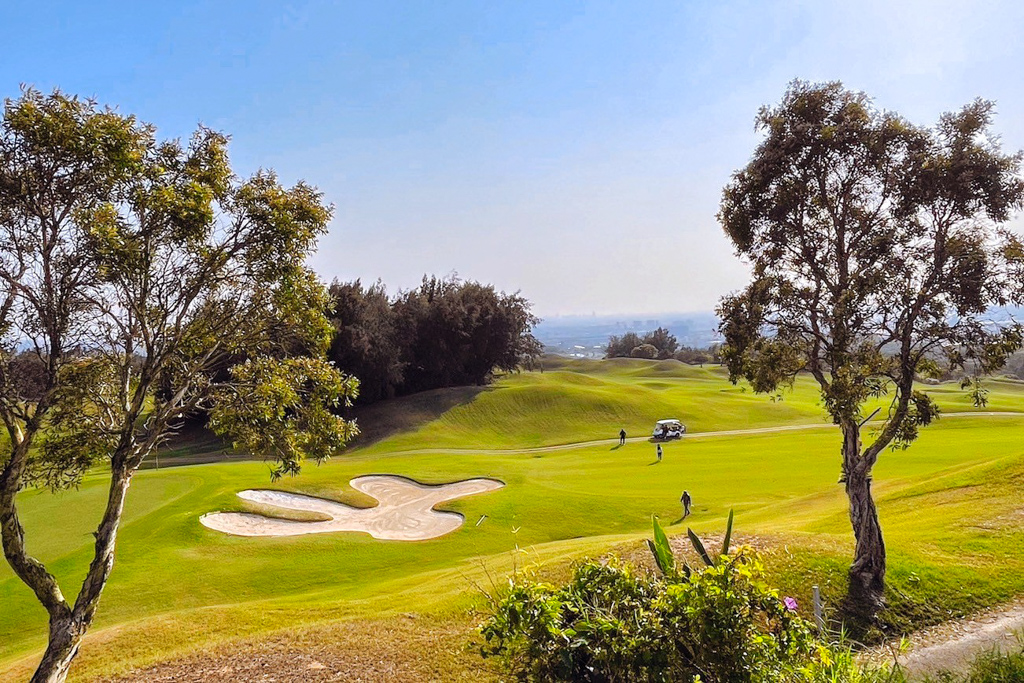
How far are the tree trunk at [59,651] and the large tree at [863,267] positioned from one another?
14.9m

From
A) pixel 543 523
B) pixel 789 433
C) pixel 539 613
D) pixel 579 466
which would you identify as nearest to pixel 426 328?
pixel 579 466

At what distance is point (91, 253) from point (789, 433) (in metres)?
53.9

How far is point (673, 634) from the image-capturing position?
18.1 feet

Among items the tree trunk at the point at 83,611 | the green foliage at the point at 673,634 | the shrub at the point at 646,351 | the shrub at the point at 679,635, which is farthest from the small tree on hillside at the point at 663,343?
the green foliage at the point at 673,634

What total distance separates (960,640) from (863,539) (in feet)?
8.70

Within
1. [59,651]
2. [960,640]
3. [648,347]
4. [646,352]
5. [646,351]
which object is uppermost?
[648,347]

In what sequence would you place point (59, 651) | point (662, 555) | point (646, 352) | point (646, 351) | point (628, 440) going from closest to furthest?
1. point (662, 555)
2. point (59, 651)
3. point (628, 440)
4. point (646, 352)
5. point (646, 351)

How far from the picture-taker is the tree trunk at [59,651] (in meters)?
9.40

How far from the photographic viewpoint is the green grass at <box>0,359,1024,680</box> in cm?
1501

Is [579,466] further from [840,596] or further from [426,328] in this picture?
[426,328]

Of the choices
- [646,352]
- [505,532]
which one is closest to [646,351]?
[646,352]

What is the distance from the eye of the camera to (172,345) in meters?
11.1

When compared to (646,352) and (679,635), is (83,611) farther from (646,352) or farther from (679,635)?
(646,352)

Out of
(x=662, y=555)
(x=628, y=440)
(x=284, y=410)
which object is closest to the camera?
(x=662, y=555)
